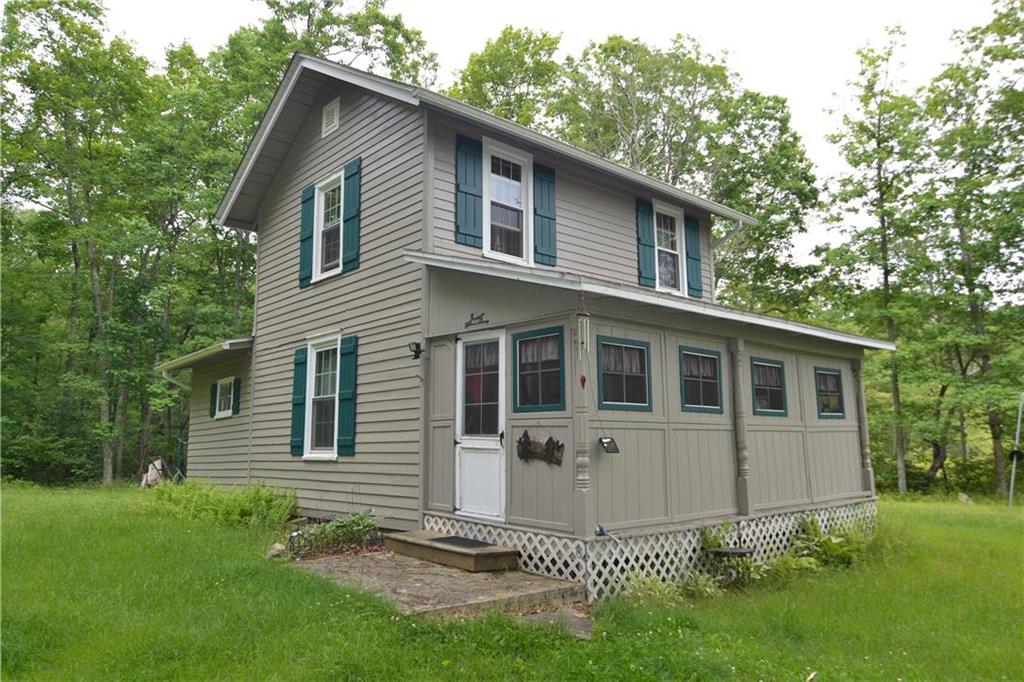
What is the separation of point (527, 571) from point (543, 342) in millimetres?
2264

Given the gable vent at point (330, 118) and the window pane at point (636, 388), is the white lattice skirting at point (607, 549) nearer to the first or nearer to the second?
the window pane at point (636, 388)

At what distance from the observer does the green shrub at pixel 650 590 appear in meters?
5.96

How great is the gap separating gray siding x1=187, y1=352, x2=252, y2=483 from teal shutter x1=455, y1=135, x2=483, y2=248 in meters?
5.91

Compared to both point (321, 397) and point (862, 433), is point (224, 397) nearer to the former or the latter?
point (321, 397)

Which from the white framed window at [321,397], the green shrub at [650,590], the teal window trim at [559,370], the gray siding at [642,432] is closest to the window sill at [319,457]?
the white framed window at [321,397]

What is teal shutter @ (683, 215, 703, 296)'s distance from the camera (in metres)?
12.1

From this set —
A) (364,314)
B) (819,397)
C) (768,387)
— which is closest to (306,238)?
(364,314)

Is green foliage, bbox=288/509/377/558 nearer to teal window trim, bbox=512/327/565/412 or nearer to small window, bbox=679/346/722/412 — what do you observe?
teal window trim, bbox=512/327/565/412

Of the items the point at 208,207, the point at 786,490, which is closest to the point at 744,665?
the point at 786,490

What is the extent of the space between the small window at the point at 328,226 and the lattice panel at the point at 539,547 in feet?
16.7

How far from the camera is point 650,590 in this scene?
239 inches

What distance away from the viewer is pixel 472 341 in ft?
24.7

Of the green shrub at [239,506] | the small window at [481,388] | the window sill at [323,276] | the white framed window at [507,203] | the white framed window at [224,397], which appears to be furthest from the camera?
the white framed window at [224,397]

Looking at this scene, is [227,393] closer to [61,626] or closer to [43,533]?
[43,533]
